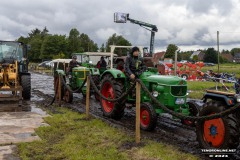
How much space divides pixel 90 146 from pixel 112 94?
3.02m

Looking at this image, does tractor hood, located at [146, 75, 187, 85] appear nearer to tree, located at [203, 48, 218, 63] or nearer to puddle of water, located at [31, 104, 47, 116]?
puddle of water, located at [31, 104, 47, 116]

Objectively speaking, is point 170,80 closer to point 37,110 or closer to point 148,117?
point 148,117

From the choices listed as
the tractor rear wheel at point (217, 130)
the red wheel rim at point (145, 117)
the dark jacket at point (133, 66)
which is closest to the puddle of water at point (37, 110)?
the dark jacket at point (133, 66)

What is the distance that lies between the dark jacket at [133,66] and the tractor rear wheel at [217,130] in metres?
2.89

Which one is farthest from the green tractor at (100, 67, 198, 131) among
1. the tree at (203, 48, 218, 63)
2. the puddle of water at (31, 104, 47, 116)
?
the tree at (203, 48, 218, 63)

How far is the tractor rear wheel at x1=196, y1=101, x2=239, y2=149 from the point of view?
505 cm

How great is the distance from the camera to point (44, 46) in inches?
2717

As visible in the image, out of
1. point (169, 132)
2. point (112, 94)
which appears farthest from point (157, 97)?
point (112, 94)

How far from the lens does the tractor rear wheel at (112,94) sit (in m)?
8.44

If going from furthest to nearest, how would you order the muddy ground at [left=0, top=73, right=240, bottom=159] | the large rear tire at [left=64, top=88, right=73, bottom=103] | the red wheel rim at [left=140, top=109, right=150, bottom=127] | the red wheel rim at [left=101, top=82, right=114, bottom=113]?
1. the large rear tire at [left=64, top=88, right=73, bottom=103]
2. the red wheel rim at [left=101, top=82, right=114, bottom=113]
3. the red wheel rim at [left=140, top=109, right=150, bottom=127]
4. the muddy ground at [left=0, top=73, right=240, bottom=159]

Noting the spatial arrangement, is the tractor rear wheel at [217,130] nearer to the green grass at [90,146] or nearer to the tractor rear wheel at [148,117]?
the green grass at [90,146]

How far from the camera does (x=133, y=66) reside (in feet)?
27.1

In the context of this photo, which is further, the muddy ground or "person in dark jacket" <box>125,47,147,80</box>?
"person in dark jacket" <box>125,47,147,80</box>

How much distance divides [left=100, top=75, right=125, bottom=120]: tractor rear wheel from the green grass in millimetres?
791
